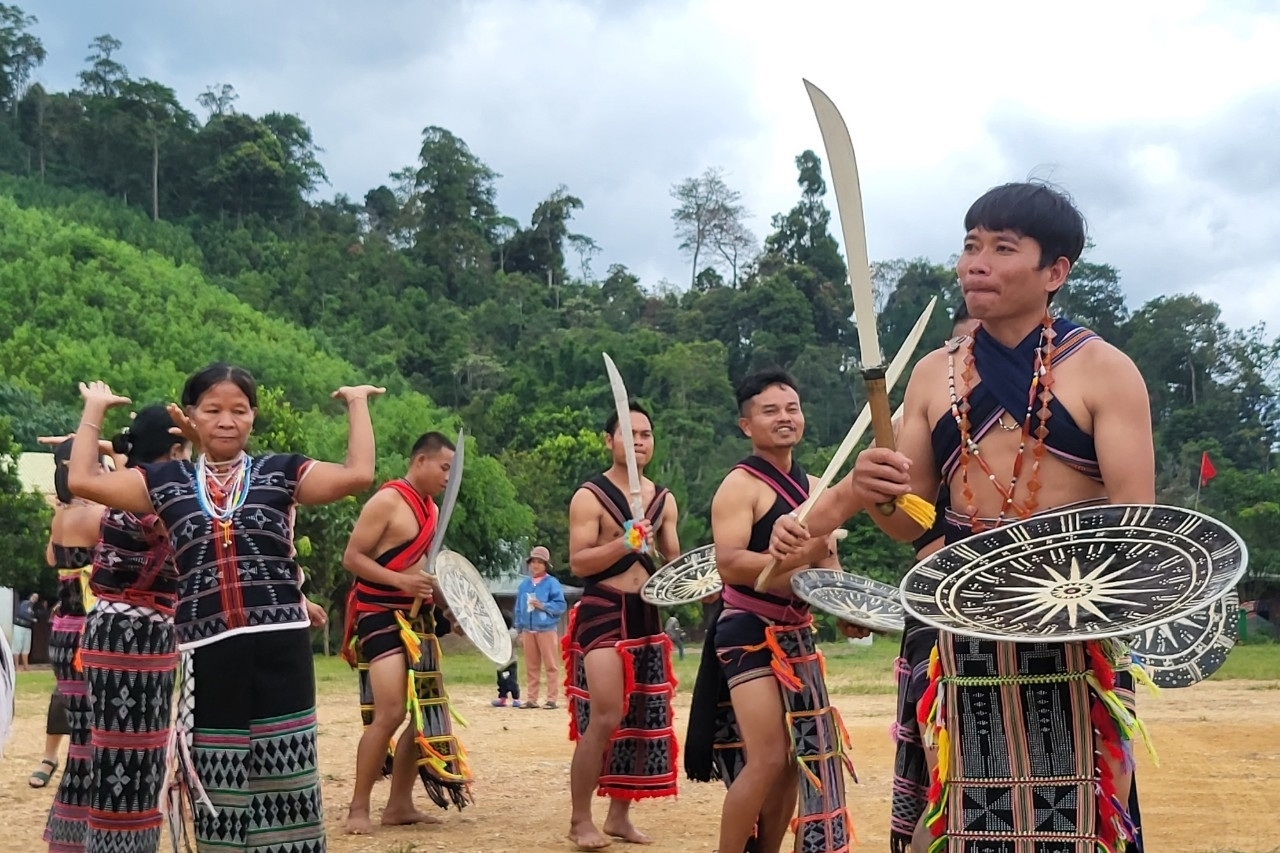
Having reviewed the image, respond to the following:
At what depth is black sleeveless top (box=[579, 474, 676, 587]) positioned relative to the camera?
7.61 m

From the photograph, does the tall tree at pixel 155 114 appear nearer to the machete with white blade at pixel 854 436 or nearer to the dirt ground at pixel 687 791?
the dirt ground at pixel 687 791

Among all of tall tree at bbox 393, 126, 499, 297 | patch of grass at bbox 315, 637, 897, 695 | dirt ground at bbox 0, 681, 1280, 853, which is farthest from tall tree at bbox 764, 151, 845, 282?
dirt ground at bbox 0, 681, 1280, 853

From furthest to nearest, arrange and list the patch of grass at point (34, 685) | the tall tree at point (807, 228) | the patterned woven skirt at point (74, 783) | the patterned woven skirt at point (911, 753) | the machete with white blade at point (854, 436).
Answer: the tall tree at point (807, 228), the patch of grass at point (34, 685), the patterned woven skirt at point (74, 783), the patterned woven skirt at point (911, 753), the machete with white blade at point (854, 436)

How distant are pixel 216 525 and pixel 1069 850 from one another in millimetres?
2994

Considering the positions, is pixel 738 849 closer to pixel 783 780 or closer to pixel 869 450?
pixel 783 780

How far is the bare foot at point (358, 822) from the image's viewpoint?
7727 mm

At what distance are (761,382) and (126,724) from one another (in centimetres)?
A: 288

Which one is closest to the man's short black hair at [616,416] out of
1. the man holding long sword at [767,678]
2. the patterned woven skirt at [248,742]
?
the man holding long sword at [767,678]

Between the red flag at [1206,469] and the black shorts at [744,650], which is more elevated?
the red flag at [1206,469]

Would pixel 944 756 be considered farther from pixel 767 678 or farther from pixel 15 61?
pixel 15 61

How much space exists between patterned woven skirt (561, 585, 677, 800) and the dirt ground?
342mm

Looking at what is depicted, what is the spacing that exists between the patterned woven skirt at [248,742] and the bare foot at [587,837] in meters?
2.55

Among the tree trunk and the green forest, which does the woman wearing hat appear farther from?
the tree trunk

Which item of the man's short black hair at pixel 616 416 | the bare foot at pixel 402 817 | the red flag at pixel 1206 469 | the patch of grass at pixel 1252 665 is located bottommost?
the bare foot at pixel 402 817
